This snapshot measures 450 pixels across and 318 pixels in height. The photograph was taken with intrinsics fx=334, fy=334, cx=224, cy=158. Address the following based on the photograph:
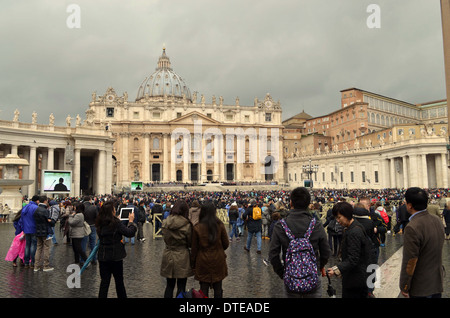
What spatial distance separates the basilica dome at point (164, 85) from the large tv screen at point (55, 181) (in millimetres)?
66315

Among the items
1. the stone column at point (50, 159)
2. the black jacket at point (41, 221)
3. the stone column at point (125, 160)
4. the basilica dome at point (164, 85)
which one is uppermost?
the basilica dome at point (164, 85)

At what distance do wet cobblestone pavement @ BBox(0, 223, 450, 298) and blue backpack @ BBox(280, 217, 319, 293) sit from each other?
9.01 feet

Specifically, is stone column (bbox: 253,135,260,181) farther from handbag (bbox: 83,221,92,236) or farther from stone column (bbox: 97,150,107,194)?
handbag (bbox: 83,221,92,236)

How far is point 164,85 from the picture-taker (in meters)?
91.0

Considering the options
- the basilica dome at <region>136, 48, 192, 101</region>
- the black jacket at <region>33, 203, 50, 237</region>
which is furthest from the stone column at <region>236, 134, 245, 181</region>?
the black jacket at <region>33, 203, 50, 237</region>

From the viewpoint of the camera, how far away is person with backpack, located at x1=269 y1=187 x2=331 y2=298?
3.44 metres

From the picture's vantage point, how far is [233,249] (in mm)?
10984

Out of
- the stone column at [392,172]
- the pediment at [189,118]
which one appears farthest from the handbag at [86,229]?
the pediment at [189,118]

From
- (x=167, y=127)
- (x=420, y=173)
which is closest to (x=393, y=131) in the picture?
(x=420, y=173)

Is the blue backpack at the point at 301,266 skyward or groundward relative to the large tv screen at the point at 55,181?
groundward

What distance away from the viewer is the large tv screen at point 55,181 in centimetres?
2292

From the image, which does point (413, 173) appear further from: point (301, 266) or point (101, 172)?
point (301, 266)

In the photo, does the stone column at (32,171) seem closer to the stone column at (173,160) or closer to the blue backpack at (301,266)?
the blue backpack at (301,266)
